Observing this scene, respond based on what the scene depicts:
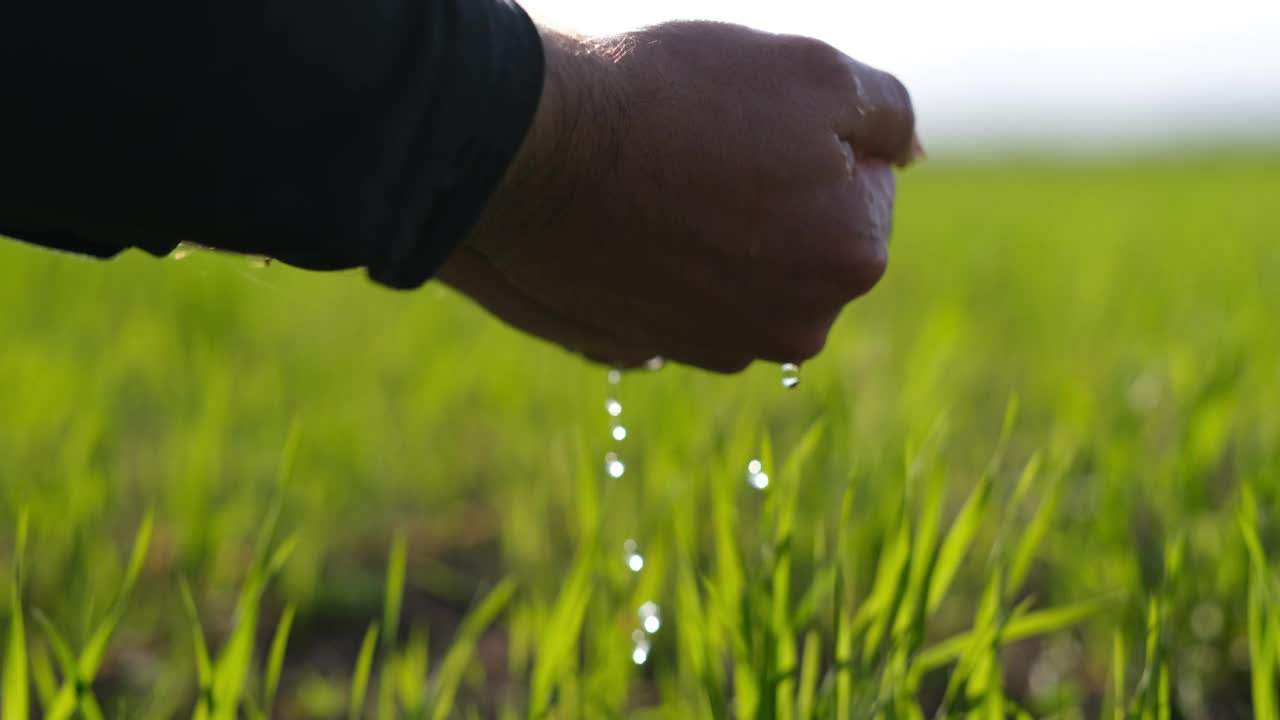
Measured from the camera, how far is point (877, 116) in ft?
3.05

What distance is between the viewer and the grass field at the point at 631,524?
1.02 meters

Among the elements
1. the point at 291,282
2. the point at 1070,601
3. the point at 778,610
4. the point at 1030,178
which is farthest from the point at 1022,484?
the point at 1030,178

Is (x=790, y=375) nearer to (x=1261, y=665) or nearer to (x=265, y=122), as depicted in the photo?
(x=1261, y=665)

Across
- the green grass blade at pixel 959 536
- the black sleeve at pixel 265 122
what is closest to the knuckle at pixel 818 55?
the black sleeve at pixel 265 122

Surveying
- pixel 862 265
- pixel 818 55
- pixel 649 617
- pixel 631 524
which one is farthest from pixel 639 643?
pixel 818 55

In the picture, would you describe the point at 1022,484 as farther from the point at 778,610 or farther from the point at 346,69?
the point at 346,69

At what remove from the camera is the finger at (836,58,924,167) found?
0.91 meters

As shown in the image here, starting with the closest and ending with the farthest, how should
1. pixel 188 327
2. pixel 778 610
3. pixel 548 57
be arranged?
pixel 548 57
pixel 778 610
pixel 188 327

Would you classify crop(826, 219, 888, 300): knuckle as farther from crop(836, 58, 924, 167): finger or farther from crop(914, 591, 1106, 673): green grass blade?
crop(914, 591, 1106, 673): green grass blade

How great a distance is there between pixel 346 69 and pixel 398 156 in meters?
0.06

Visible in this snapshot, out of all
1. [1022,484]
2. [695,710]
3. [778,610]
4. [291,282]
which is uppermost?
[1022,484]

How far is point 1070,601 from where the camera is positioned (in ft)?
4.83

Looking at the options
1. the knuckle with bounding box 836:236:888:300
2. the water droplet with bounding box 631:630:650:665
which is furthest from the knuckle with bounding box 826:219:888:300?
the water droplet with bounding box 631:630:650:665

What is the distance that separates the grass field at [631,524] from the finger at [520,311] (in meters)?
0.17
